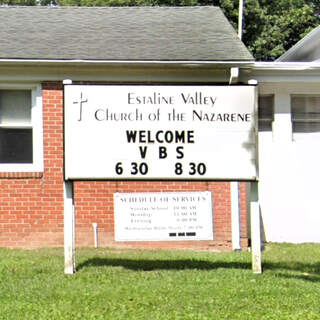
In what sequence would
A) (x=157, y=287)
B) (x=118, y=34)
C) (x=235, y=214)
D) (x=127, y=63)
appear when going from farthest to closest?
(x=118, y=34) → (x=235, y=214) → (x=127, y=63) → (x=157, y=287)

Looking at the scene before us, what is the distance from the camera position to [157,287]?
696cm

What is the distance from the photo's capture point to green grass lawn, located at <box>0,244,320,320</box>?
19.8 feet

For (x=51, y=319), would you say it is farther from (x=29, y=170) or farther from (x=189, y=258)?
(x=29, y=170)

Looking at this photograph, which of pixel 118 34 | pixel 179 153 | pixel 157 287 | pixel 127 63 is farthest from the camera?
pixel 118 34

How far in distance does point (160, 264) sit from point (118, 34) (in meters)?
4.83

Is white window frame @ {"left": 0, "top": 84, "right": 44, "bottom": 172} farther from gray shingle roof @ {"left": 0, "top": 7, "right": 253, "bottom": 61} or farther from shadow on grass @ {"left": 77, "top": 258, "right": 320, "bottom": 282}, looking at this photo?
shadow on grass @ {"left": 77, "top": 258, "right": 320, "bottom": 282}

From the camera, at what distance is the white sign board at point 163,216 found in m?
8.49

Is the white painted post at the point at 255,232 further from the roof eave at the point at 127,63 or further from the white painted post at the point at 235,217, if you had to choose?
the roof eave at the point at 127,63

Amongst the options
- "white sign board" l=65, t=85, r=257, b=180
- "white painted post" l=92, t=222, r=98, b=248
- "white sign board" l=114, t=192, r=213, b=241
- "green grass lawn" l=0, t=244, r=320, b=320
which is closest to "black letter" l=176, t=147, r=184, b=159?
"white sign board" l=65, t=85, r=257, b=180

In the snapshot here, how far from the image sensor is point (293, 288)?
7000 millimetres

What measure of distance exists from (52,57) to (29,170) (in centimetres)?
191

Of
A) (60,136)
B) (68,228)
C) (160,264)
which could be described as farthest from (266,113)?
(68,228)

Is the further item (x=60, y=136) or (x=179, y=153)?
(x=60, y=136)

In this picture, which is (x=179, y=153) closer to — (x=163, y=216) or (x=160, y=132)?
(x=160, y=132)
